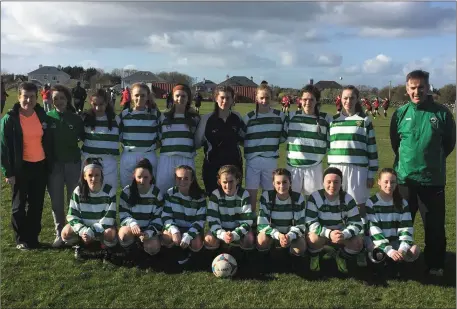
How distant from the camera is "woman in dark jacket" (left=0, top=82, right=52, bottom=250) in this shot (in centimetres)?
515

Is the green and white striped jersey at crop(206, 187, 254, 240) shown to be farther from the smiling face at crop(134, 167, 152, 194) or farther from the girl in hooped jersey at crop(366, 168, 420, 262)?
the girl in hooped jersey at crop(366, 168, 420, 262)

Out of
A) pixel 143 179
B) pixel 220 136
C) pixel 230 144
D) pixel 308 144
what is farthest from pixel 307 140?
pixel 143 179

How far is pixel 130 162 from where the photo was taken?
17.8 ft

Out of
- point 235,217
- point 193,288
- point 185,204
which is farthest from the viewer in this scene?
point 185,204

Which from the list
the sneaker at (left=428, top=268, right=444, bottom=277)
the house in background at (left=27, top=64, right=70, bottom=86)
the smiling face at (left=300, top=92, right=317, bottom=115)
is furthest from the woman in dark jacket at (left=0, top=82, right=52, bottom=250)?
the house in background at (left=27, top=64, right=70, bottom=86)

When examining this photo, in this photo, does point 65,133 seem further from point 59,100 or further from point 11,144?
point 11,144

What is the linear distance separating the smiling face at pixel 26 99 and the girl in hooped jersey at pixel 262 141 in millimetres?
2484

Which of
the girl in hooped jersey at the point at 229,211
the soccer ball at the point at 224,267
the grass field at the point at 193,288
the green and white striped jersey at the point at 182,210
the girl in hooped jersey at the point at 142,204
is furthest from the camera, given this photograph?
the green and white striped jersey at the point at 182,210

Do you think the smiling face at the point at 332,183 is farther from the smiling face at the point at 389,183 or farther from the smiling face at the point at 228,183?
the smiling face at the point at 228,183

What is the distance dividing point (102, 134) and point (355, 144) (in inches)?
116

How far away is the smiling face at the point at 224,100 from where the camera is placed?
5352 millimetres

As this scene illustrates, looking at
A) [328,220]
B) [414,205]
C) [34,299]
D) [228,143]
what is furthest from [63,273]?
[414,205]

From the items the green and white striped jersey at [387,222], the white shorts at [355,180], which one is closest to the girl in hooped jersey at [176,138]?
the white shorts at [355,180]

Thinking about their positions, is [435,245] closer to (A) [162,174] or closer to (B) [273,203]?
(B) [273,203]
